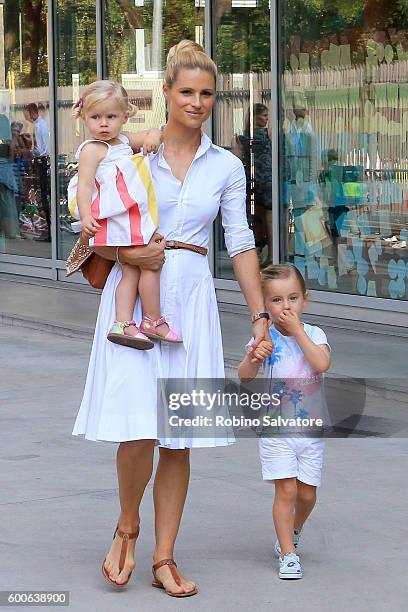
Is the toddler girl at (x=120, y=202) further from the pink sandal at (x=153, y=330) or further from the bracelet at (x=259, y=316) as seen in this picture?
the bracelet at (x=259, y=316)

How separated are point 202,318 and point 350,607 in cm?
120

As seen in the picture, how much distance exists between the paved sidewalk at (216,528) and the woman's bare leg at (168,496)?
175mm

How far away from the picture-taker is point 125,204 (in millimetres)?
4863

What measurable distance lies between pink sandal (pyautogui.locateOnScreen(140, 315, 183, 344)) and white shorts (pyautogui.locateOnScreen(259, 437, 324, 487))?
593 millimetres

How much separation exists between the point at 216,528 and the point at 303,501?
0.74 m

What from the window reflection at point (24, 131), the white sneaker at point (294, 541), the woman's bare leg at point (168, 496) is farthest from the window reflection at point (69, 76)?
the woman's bare leg at point (168, 496)

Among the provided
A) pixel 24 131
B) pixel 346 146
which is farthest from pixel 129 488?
pixel 24 131

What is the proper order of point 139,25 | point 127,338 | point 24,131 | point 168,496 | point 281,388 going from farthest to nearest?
1. point 24,131
2. point 139,25
3. point 281,388
4. point 168,496
5. point 127,338

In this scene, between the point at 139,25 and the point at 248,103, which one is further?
the point at 139,25

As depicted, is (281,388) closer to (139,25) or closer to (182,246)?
(182,246)

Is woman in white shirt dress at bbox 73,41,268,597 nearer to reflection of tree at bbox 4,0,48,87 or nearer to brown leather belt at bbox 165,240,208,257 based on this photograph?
brown leather belt at bbox 165,240,208,257

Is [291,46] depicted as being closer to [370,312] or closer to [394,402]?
[370,312]

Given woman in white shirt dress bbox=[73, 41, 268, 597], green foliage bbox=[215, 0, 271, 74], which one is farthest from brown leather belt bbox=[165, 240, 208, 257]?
green foliage bbox=[215, 0, 271, 74]

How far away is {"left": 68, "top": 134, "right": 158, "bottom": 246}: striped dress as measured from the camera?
487cm
